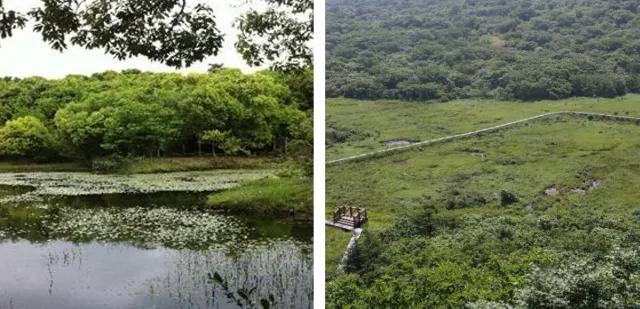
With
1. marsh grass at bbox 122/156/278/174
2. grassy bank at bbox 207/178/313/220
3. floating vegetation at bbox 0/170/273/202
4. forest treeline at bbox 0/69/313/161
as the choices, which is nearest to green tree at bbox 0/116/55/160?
forest treeline at bbox 0/69/313/161

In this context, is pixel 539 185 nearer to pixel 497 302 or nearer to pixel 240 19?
pixel 497 302

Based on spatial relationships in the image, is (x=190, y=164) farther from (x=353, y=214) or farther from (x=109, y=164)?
(x=353, y=214)

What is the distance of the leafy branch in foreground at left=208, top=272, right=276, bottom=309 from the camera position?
12.0ft

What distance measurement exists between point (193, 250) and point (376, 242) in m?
0.98

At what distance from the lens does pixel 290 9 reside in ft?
12.3

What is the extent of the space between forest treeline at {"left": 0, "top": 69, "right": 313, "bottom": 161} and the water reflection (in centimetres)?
48

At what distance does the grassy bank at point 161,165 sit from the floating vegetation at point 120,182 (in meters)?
0.02

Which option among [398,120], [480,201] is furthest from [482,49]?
[480,201]

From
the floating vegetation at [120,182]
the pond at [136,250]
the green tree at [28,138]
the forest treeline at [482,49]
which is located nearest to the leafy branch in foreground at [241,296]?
the pond at [136,250]

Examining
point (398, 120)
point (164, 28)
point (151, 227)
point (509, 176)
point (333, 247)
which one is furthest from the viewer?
point (398, 120)

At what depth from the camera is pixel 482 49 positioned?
157 inches

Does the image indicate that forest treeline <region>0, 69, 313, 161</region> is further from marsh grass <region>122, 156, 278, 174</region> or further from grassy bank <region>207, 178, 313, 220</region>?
grassy bank <region>207, 178, 313, 220</region>

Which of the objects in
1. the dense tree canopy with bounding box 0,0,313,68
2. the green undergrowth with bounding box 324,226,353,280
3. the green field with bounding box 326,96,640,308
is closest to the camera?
the dense tree canopy with bounding box 0,0,313,68

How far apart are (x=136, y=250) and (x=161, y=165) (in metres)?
0.44
